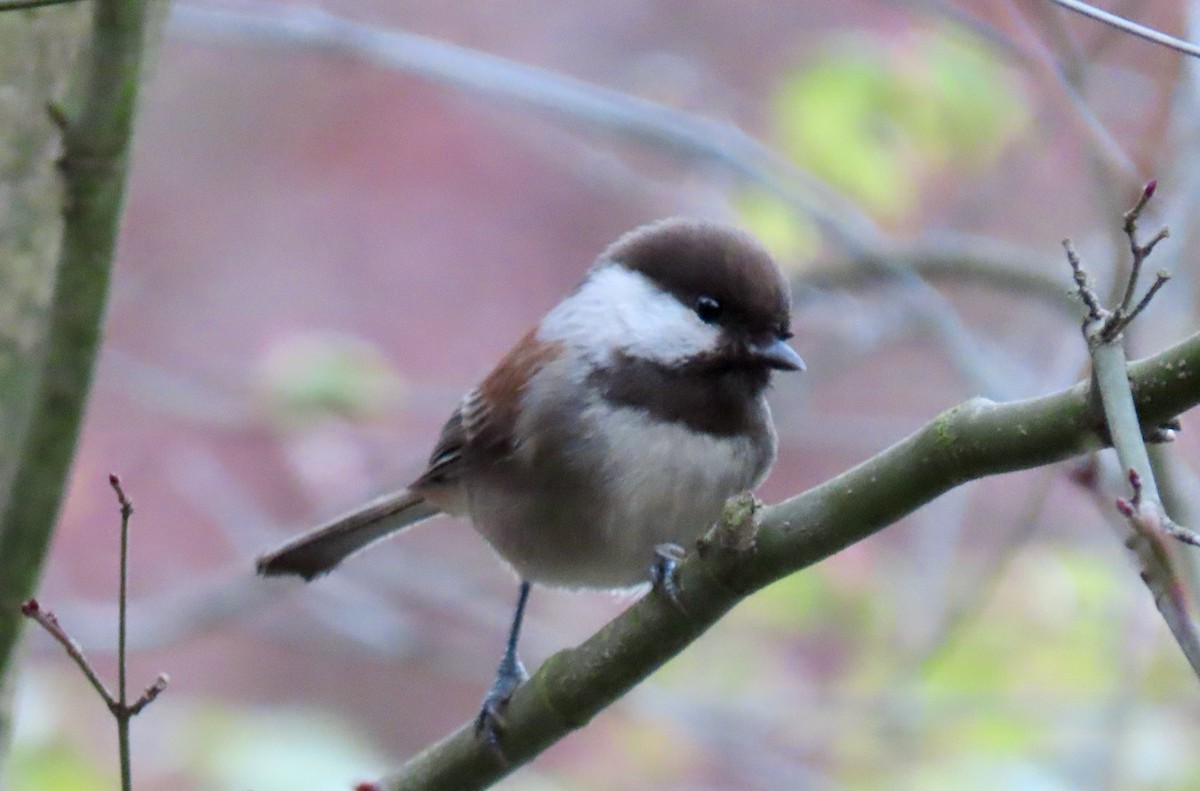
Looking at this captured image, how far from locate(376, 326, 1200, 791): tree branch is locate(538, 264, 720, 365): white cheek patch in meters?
0.77

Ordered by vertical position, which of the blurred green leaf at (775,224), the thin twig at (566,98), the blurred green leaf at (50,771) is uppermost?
the thin twig at (566,98)

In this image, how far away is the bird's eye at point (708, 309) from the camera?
2633mm

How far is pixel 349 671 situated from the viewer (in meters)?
7.42

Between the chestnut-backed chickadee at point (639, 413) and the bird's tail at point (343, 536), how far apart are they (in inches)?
1.6

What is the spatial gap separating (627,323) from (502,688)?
27.7 inches

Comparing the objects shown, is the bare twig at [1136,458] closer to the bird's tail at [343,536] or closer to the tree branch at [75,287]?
the tree branch at [75,287]

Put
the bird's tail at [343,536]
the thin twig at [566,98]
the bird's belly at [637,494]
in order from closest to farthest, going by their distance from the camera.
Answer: the bird's belly at [637,494] < the bird's tail at [343,536] < the thin twig at [566,98]

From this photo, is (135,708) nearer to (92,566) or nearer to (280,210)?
(92,566)

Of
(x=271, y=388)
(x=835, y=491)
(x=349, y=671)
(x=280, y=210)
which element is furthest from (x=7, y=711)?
(x=280, y=210)


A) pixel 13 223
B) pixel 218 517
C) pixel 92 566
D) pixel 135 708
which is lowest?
pixel 92 566

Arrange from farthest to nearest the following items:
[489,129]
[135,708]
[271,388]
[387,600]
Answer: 1. [489,129]
2. [387,600]
3. [271,388]
4. [135,708]

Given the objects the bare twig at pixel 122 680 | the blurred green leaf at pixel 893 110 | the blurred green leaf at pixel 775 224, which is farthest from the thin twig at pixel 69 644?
the blurred green leaf at pixel 893 110

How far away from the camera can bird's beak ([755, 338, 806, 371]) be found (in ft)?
8.38

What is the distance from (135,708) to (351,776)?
5.69ft
